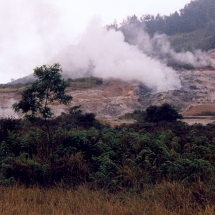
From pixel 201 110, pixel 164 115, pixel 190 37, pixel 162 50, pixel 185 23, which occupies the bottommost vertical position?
pixel 201 110

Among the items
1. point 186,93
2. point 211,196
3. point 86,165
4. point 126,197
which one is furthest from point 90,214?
point 186,93

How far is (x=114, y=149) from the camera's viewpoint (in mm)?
8797

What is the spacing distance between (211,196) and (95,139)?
489 centimetres

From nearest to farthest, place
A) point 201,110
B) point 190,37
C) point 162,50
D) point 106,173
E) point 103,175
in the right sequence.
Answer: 1. point 103,175
2. point 106,173
3. point 201,110
4. point 162,50
5. point 190,37

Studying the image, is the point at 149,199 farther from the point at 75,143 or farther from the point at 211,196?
the point at 75,143

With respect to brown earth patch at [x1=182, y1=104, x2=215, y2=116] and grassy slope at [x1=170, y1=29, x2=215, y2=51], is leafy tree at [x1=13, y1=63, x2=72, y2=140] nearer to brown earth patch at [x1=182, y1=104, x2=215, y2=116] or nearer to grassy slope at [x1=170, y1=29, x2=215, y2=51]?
brown earth patch at [x1=182, y1=104, x2=215, y2=116]

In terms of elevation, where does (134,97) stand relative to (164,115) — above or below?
above

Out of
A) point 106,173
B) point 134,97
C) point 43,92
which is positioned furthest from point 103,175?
point 134,97

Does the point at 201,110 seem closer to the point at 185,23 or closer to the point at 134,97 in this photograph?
the point at 134,97

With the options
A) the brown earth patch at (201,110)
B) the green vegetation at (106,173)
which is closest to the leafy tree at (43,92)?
the green vegetation at (106,173)

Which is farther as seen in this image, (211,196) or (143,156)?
(143,156)

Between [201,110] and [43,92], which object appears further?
[201,110]

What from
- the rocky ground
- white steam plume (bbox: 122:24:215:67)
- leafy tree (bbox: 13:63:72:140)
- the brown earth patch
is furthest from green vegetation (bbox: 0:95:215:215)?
white steam plume (bbox: 122:24:215:67)

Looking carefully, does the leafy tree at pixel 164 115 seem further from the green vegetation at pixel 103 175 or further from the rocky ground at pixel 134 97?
the green vegetation at pixel 103 175
